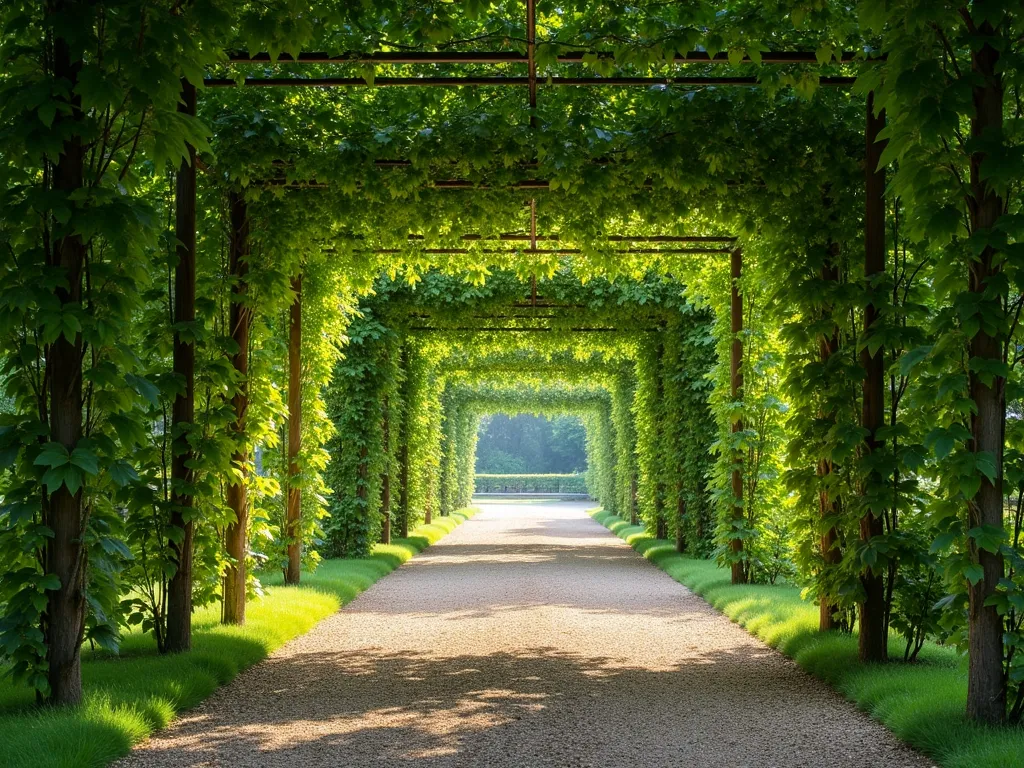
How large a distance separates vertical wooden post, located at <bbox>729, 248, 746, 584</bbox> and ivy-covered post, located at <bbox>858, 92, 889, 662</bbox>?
410cm

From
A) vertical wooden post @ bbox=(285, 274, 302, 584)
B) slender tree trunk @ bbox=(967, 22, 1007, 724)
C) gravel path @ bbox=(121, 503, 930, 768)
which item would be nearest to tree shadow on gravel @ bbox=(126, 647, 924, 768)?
gravel path @ bbox=(121, 503, 930, 768)

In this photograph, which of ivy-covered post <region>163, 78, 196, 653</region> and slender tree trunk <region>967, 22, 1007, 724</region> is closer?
slender tree trunk <region>967, 22, 1007, 724</region>

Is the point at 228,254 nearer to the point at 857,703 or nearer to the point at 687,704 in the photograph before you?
the point at 687,704

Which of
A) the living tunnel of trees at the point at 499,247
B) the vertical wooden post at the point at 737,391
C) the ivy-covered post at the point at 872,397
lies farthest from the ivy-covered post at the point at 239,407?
the vertical wooden post at the point at 737,391

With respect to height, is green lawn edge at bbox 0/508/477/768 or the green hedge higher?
green lawn edge at bbox 0/508/477/768

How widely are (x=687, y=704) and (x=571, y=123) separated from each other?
12.6 feet

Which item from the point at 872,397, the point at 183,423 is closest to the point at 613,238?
the point at 872,397

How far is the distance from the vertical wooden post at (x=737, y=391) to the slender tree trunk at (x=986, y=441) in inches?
228

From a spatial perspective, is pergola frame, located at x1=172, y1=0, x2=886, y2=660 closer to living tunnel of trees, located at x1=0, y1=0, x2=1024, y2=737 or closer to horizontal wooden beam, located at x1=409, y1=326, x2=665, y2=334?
living tunnel of trees, located at x1=0, y1=0, x2=1024, y2=737

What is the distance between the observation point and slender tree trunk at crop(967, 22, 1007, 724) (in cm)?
403

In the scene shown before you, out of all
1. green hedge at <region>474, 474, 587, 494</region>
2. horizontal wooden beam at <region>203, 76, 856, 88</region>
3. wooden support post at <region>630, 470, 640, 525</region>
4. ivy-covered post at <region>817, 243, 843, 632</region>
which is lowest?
green hedge at <region>474, 474, 587, 494</region>

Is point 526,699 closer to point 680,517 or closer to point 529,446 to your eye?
point 680,517

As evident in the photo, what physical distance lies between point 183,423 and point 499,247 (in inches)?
175

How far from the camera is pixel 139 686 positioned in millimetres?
4867
